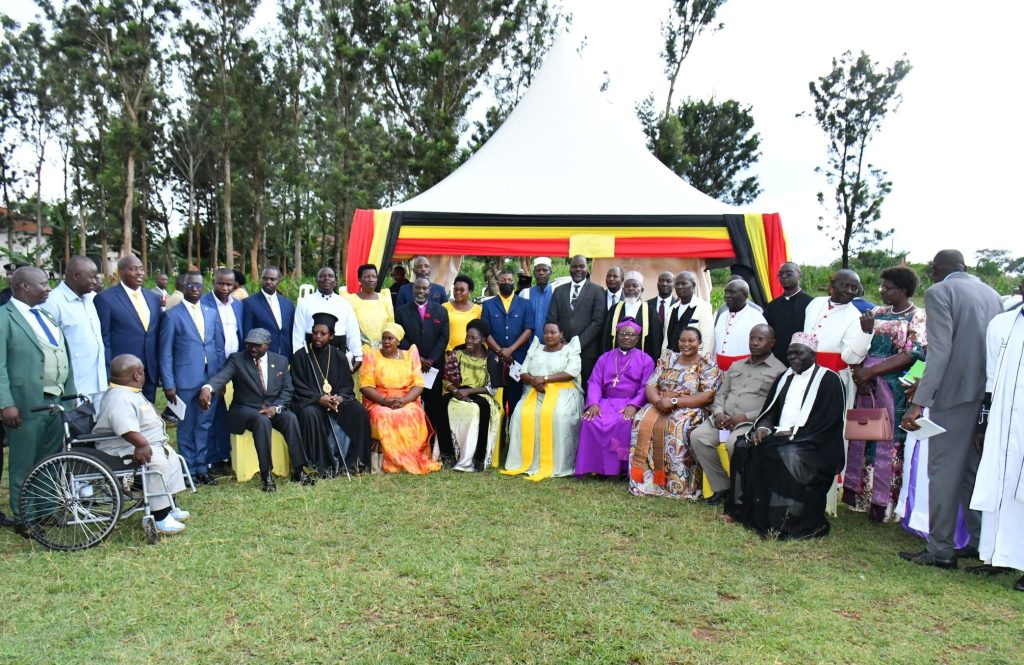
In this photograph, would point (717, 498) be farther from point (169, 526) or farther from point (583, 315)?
point (169, 526)

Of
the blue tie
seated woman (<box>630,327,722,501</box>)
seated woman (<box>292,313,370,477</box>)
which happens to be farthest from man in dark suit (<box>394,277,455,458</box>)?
the blue tie

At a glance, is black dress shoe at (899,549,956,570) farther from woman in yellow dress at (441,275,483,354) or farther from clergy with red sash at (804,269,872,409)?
woman in yellow dress at (441,275,483,354)

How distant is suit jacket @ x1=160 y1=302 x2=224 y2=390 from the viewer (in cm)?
537

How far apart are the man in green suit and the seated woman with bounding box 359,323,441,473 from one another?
7.59 feet

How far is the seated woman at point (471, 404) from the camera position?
618 centimetres

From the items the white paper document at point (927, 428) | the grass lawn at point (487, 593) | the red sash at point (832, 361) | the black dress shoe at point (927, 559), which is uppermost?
the red sash at point (832, 361)

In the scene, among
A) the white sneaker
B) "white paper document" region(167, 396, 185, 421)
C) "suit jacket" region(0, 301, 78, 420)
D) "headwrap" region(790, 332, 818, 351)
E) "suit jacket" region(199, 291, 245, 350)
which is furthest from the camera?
"suit jacket" region(199, 291, 245, 350)

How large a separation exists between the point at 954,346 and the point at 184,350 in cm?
520

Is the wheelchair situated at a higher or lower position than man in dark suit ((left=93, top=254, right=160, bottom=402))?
lower

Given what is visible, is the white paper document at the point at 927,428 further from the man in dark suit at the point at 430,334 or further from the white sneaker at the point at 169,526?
the white sneaker at the point at 169,526

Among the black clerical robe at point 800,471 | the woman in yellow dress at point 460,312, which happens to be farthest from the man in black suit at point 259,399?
the black clerical robe at point 800,471

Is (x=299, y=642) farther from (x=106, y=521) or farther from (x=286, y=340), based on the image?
(x=286, y=340)

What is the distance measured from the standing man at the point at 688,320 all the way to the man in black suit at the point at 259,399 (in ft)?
10.1

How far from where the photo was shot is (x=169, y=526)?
435 centimetres
